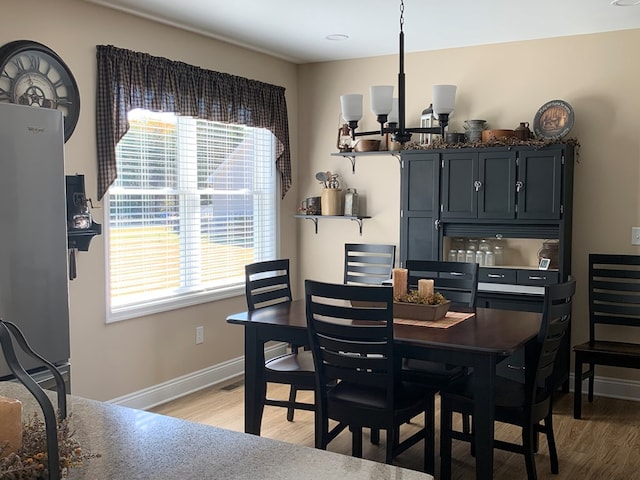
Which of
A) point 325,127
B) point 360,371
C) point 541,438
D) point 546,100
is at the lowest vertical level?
point 541,438

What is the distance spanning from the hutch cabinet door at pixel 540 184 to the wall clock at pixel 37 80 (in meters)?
3.00

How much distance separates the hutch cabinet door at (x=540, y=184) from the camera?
4668 mm

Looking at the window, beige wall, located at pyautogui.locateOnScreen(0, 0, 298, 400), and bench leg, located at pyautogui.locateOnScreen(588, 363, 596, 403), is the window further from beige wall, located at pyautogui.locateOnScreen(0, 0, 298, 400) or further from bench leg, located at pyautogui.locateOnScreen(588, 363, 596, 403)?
bench leg, located at pyautogui.locateOnScreen(588, 363, 596, 403)

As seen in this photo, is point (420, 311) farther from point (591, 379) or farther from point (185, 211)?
point (185, 211)

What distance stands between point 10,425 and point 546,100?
4.64 metres

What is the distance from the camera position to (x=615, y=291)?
483 centimetres

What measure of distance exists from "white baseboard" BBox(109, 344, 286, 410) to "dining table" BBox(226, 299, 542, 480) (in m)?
1.25

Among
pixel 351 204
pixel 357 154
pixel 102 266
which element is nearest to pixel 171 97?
pixel 102 266

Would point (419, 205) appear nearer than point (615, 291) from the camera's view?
No

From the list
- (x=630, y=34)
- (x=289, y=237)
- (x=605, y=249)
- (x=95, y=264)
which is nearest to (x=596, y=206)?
(x=605, y=249)

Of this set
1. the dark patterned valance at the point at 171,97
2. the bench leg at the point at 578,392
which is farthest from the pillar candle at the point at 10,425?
the bench leg at the point at 578,392

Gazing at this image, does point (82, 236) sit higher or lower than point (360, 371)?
higher

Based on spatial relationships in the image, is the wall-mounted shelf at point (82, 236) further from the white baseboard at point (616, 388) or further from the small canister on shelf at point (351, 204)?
the white baseboard at point (616, 388)

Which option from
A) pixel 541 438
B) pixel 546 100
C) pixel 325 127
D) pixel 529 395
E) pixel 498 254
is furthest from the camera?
pixel 325 127
